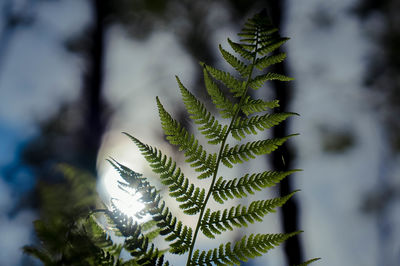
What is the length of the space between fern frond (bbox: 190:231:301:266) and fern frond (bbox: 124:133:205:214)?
78 millimetres

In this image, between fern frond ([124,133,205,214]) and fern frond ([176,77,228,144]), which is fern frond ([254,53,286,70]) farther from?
fern frond ([124,133,205,214])

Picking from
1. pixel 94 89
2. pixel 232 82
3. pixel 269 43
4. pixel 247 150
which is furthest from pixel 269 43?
pixel 94 89

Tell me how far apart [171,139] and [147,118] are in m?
3.73

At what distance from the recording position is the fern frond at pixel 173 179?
49cm

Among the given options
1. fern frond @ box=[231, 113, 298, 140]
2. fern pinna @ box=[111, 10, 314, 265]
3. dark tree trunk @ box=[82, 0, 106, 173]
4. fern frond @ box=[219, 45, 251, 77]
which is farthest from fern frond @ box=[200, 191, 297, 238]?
dark tree trunk @ box=[82, 0, 106, 173]

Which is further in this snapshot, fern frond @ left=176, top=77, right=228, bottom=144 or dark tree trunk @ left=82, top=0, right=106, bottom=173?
dark tree trunk @ left=82, top=0, right=106, bottom=173

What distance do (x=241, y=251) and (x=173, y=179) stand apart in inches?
6.6

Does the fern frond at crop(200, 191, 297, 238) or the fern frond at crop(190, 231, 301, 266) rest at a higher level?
the fern frond at crop(200, 191, 297, 238)

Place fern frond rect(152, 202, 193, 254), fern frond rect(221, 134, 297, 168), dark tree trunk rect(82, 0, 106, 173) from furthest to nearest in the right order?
1. dark tree trunk rect(82, 0, 106, 173)
2. fern frond rect(221, 134, 297, 168)
3. fern frond rect(152, 202, 193, 254)

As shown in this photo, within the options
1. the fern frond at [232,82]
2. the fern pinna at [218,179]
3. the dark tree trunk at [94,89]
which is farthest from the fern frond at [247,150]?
the dark tree trunk at [94,89]

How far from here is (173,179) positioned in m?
0.51

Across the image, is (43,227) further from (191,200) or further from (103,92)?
(103,92)

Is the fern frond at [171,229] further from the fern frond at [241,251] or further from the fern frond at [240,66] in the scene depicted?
the fern frond at [240,66]

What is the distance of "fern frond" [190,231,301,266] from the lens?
0.47 meters
